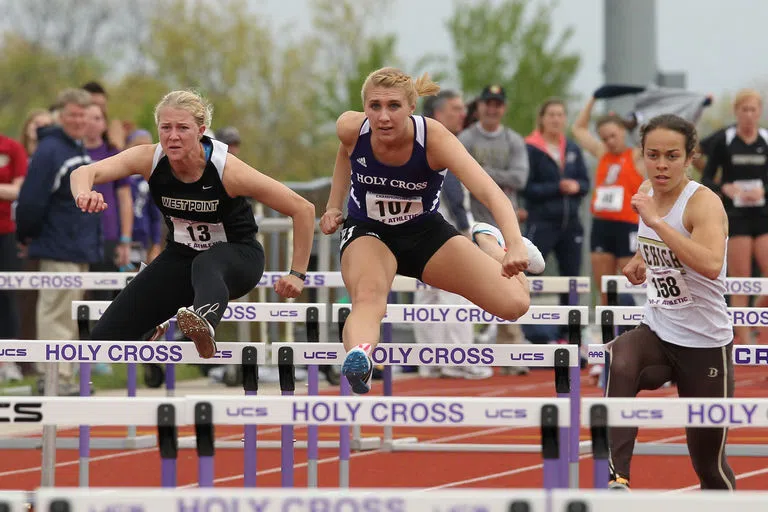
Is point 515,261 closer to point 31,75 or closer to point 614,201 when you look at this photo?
point 614,201

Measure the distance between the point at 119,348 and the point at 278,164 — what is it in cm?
4379

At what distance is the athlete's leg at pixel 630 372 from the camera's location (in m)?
5.88

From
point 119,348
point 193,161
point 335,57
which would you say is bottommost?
point 119,348

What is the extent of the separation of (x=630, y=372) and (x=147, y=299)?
7.85ft

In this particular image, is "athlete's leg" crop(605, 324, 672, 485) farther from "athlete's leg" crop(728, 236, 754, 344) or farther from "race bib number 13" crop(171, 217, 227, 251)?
"athlete's leg" crop(728, 236, 754, 344)

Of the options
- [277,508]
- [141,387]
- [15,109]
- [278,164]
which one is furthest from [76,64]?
[277,508]

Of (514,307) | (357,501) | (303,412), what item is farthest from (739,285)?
(357,501)

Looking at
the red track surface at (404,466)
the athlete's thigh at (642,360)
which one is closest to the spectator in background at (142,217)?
the red track surface at (404,466)

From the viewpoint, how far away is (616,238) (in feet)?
39.4

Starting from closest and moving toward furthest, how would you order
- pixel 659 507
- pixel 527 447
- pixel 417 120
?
1. pixel 659 507
2. pixel 417 120
3. pixel 527 447

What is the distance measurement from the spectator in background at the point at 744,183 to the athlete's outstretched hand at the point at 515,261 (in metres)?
6.33

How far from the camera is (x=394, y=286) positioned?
9.09 m

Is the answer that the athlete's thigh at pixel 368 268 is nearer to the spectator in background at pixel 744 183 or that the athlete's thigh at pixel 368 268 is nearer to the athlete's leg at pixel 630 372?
the athlete's leg at pixel 630 372

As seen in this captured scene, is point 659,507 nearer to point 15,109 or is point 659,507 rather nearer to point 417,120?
point 417,120
